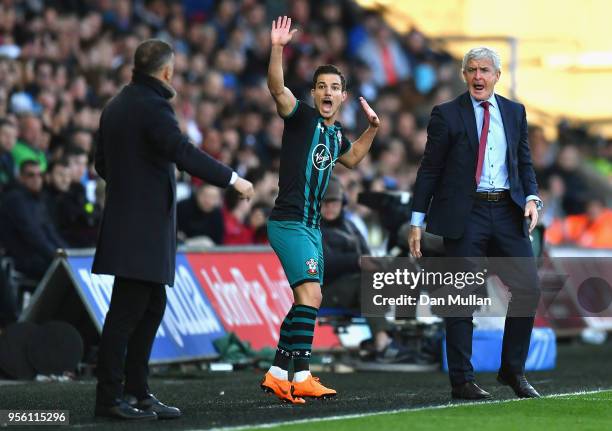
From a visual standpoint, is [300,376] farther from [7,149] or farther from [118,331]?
[7,149]

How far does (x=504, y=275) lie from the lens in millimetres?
10203

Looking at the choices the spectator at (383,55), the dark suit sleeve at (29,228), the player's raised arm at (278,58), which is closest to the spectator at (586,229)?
the spectator at (383,55)

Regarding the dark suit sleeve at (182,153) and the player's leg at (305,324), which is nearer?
the dark suit sleeve at (182,153)

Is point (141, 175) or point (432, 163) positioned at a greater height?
point (432, 163)

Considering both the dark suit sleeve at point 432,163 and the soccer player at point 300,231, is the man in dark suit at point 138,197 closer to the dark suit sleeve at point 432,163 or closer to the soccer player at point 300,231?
the soccer player at point 300,231

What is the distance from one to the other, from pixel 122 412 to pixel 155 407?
0.35m

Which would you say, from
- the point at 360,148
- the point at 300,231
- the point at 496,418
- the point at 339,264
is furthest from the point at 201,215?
the point at 496,418

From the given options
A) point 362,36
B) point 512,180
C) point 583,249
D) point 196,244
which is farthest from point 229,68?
point 512,180

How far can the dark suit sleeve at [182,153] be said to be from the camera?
8602mm

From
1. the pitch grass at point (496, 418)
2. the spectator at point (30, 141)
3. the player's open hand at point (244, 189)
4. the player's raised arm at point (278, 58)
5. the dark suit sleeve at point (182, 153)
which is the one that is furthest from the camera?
the spectator at point (30, 141)

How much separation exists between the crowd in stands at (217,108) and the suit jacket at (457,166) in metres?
5.20

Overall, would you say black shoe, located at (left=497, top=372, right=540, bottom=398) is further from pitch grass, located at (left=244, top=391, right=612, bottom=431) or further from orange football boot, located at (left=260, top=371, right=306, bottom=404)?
orange football boot, located at (left=260, top=371, right=306, bottom=404)

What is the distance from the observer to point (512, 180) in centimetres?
1005

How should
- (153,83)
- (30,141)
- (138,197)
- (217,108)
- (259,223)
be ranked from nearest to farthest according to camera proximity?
(138,197) → (153,83) → (30,141) → (259,223) → (217,108)
